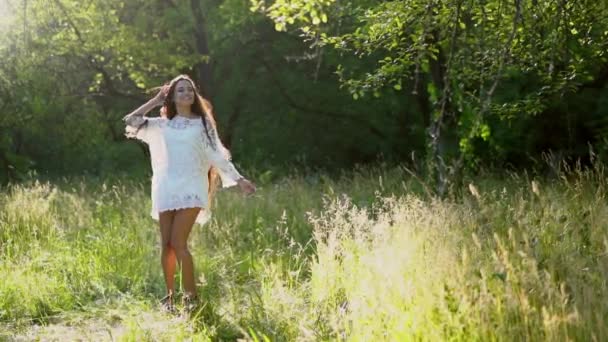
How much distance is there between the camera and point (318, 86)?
19.7m

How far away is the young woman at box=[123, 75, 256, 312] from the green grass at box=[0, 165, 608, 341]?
1.41 feet

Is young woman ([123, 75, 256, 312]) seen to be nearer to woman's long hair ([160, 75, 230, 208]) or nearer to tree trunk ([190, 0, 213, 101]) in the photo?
woman's long hair ([160, 75, 230, 208])

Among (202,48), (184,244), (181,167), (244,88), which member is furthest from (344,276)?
(244,88)

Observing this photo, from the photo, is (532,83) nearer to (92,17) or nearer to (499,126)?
(499,126)

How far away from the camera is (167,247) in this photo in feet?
17.9

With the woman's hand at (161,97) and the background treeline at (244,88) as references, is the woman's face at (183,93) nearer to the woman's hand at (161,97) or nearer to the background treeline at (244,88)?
the woman's hand at (161,97)

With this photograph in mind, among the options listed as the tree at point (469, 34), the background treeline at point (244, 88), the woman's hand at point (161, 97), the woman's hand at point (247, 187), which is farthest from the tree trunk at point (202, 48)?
the woman's hand at point (247, 187)

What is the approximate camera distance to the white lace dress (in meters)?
5.34

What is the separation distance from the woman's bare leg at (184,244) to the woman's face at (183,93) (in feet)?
2.79

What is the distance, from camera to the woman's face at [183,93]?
218 inches

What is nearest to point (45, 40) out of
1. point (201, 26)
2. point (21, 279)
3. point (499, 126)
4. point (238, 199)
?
point (201, 26)

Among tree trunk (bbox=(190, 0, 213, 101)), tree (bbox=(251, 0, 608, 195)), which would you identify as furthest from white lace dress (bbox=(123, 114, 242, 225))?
tree trunk (bbox=(190, 0, 213, 101))

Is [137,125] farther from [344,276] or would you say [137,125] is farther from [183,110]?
[344,276]

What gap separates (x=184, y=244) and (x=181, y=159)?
65 centimetres
